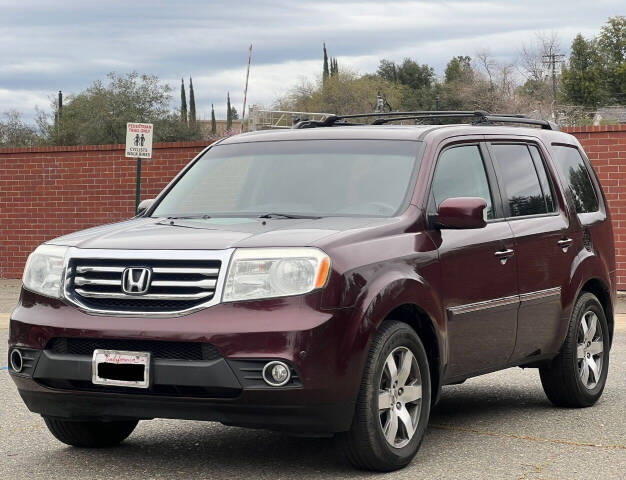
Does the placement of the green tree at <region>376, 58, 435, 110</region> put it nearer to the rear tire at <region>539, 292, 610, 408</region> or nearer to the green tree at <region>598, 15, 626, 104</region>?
the green tree at <region>598, 15, 626, 104</region>

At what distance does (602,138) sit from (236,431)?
11805 millimetres

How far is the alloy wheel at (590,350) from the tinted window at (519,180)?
3.01 ft

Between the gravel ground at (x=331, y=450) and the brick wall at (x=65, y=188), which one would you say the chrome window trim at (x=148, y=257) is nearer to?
the gravel ground at (x=331, y=450)

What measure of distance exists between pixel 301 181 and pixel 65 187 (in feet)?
53.1

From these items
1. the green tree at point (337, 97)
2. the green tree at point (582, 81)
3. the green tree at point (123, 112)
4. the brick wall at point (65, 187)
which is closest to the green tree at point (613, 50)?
the green tree at point (582, 81)

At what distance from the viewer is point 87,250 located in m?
6.12

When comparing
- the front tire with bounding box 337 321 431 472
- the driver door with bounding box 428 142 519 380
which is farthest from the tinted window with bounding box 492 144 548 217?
the front tire with bounding box 337 321 431 472

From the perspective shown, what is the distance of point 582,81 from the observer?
4087 inches

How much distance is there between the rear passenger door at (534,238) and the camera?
7648 millimetres

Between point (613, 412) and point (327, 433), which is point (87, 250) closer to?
point (327, 433)

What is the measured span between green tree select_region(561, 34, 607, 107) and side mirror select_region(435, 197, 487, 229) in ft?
324

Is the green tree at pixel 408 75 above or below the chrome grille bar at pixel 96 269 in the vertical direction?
above

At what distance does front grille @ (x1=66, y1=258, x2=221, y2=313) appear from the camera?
5.77 metres

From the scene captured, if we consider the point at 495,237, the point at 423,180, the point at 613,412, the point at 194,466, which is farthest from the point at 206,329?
the point at 613,412
